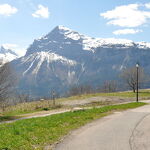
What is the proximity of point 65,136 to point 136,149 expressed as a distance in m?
5.49

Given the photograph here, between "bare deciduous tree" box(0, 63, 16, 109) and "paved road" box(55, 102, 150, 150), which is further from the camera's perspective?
"bare deciduous tree" box(0, 63, 16, 109)

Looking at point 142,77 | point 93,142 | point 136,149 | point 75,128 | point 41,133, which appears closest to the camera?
point 136,149

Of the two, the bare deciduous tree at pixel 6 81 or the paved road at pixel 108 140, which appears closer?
the paved road at pixel 108 140

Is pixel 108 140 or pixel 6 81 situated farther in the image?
pixel 6 81

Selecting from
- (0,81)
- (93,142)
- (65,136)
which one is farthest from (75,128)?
(0,81)

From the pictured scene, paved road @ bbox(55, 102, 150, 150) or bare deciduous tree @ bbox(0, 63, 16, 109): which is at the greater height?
bare deciduous tree @ bbox(0, 63, 16, 109)

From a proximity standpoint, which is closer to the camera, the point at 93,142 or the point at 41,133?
the point at 93,142

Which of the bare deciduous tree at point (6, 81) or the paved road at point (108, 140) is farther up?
the bare deciduous tree at point (6, 81)

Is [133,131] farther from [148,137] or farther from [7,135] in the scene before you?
[7,135]

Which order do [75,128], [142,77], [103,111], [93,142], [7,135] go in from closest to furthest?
1. [93,142]
2. [7,135]
3. [75,128]
4. [103,111]
5. [142,77]

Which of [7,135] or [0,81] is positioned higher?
[0,81]

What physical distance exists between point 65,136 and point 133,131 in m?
4.33

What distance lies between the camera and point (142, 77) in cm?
10531

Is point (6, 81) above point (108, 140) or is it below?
above
